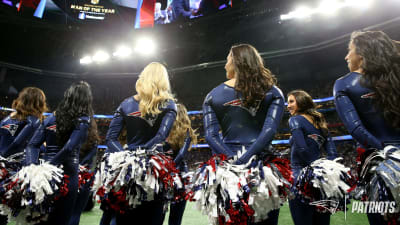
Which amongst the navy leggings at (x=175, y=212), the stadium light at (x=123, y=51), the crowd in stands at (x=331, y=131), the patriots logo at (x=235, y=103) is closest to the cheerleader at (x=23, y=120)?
the navy leggings at (x=175, y=212)

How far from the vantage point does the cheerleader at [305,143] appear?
259cm

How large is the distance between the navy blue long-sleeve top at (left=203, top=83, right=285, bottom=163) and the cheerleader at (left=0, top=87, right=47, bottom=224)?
253 cm

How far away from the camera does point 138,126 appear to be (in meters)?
2.36

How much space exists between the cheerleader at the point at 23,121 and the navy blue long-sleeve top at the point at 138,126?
156 centimetres

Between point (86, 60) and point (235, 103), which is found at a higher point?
point (86, 60)

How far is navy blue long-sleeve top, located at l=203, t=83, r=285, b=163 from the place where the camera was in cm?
179

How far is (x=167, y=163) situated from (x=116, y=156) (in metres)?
0.42

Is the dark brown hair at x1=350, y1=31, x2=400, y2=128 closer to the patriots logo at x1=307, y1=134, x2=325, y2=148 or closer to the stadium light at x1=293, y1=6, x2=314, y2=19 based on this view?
the patriots logo at x1=307, y1=134, x2=325, y2=148

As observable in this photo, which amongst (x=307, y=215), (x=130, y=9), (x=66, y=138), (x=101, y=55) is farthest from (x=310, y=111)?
(x=101, y=55)

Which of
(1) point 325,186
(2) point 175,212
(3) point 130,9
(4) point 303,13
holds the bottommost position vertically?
Result: (2) point 175,212

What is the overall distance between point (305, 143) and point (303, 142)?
0.03 metres

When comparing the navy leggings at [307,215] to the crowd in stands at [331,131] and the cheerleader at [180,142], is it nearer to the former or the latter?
the cheerleader at [180,142]

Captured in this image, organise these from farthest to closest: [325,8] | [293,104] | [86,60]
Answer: [86,60] → [325,8] → [293,104]

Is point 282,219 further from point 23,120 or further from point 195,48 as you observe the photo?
point 195,48
